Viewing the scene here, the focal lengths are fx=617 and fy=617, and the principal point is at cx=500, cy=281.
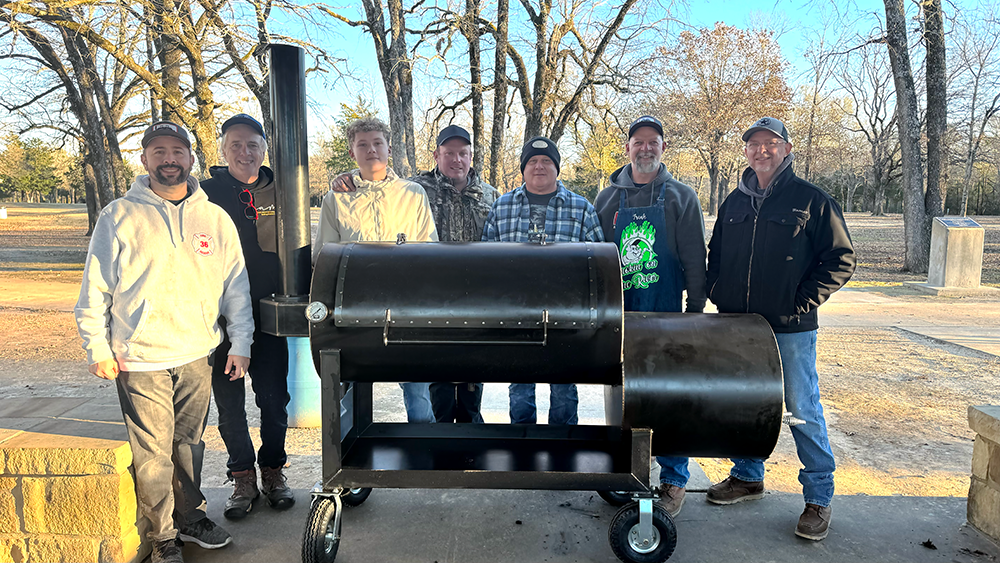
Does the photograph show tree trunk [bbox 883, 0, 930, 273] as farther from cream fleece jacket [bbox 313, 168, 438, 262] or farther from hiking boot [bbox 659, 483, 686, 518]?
cream fleece jacket [bbox 313, 168, 438, 262]

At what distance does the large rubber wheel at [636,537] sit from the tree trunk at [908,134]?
1288cm

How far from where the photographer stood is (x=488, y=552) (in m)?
2.68

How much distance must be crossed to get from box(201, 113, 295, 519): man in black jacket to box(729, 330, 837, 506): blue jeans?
2.43m

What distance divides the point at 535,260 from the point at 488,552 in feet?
4.24

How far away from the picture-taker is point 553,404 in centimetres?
349

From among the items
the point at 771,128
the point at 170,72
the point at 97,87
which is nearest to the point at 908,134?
the point at 771,128

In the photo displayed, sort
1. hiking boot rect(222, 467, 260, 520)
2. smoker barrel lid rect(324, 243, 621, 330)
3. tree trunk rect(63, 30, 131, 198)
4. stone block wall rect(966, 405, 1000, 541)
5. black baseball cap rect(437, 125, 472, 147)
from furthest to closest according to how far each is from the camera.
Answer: tree trunk rect(63, 30, 131, 198)
black baseball cap rect(437, 125, 472, 147)
hiking boot rect(222, 467, 260, 520)
stone block wall rect(966, 405, 1000, 541)
smoker barrel lid rect(324, 243, 621, 330)

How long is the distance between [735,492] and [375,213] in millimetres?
2337

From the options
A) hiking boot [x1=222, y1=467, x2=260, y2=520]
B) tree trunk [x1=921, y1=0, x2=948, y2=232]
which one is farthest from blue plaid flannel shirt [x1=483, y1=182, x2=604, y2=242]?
tree trunk [x1=921, y1=0, x2=948, y2=232]

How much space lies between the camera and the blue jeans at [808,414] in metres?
2.83

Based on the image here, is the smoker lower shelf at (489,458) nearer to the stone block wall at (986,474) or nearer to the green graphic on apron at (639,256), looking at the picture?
the green graphic on apron at (639,256)

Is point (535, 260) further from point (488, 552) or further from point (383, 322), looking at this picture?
point (488, 552)

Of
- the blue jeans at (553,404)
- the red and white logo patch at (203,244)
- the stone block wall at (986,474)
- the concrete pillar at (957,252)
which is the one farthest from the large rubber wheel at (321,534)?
the concrete pillar at (957,252)

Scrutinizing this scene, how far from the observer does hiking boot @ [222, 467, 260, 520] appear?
9.58ft
